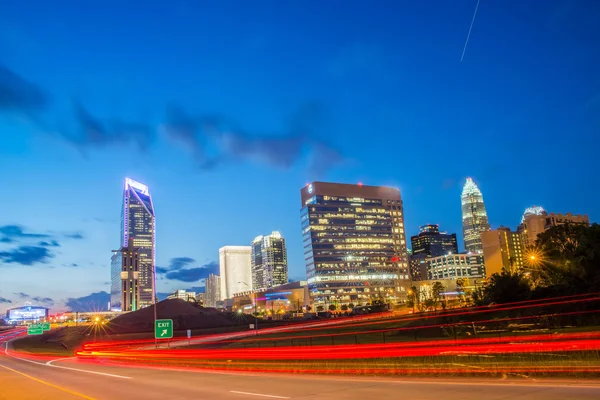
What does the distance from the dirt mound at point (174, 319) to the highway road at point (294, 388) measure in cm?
7812

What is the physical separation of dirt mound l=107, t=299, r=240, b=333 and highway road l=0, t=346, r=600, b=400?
256ft

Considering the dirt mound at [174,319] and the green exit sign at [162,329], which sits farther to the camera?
the dirt mound at [174,319]

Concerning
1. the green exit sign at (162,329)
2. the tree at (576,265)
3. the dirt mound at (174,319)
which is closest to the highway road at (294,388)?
the green exit sign at (162,329)

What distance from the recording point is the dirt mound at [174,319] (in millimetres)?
106250

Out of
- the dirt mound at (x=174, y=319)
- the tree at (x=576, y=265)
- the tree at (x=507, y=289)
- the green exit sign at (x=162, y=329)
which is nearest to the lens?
the green exit sign at (x=162, y=329)

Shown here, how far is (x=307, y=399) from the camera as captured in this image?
17.0m

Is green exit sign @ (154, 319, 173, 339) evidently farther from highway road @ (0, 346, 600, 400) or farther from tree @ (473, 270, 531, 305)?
tree @ (473, 270, 531, 305)

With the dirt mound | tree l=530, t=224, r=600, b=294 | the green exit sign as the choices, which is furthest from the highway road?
the dirt mound

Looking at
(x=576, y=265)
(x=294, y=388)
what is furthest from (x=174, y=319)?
(x=294, y=388)

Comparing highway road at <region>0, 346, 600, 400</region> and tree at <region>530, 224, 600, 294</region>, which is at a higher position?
tree at <region>530, 224, 600, 294</region>

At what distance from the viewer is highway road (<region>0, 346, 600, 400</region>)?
15.3 m

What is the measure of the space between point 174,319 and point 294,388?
96.8 metres

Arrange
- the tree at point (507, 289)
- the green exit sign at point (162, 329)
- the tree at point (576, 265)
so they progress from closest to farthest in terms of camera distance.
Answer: the green exit sign at point (162, 329), the tree at point (576, 265), the tree at point (507, 289)

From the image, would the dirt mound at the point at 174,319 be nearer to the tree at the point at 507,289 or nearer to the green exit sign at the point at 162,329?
the green exit sign at the point at 162,329
